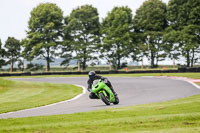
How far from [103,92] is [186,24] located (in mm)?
56001

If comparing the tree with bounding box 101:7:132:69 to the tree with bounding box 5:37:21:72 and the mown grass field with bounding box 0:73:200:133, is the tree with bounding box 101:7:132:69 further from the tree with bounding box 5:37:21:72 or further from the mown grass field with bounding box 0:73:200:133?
the mown grass field with bounding box 0:73:200:133

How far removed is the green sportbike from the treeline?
52739 millimetres

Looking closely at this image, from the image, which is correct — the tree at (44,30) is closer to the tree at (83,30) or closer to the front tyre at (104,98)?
the tree at (83,30)

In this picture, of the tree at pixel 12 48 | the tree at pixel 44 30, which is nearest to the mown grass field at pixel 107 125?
the tree at pixel 44 30

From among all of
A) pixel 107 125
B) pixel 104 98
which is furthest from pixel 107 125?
pixel 104 98

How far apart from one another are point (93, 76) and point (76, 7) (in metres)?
64.4

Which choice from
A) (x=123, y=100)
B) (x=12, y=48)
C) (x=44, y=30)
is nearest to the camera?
(x=123, y=100)

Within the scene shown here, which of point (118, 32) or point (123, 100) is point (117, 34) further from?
point (123, 100)

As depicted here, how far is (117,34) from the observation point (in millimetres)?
70812

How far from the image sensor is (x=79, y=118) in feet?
32.7

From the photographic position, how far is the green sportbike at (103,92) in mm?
14445

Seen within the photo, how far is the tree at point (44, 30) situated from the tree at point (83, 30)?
2.38 metres

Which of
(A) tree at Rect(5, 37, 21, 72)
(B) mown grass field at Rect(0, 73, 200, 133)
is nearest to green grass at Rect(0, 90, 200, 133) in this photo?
(B) mown grass field at Rect(0, 73, 200, 133)

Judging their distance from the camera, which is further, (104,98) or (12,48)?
(12,48)
